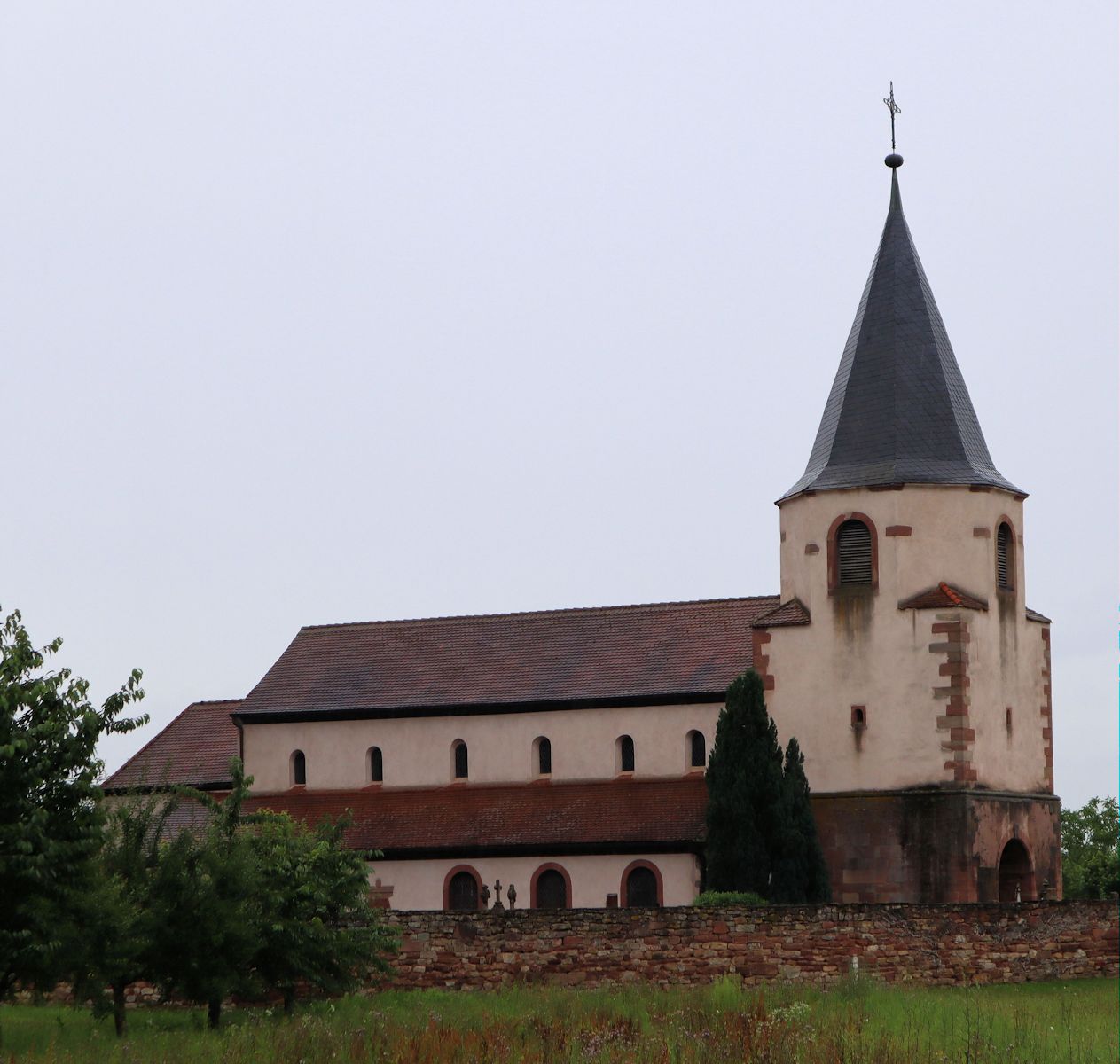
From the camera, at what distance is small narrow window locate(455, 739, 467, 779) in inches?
2026

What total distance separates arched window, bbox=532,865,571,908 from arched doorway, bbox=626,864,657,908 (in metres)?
1.59

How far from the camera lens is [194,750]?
55000 millimetres

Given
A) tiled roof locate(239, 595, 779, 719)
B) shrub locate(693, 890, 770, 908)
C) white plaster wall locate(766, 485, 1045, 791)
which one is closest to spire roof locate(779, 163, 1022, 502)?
white plaster wall locate(766, 485, 1045, 791)

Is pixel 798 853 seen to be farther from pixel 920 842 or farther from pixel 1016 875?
pixel 1016 875

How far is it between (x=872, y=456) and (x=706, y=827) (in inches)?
361

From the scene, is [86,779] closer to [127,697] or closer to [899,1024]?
[127,697]

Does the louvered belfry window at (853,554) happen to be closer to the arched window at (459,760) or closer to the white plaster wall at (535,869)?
the white plaster wall at (535,869)

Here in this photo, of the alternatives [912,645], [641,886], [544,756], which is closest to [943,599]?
[912,645]

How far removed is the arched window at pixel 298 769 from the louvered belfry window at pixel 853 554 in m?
15.2

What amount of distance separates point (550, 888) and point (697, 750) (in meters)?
4.74

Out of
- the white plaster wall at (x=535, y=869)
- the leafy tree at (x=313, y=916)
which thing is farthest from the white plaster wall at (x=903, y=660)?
the leafy tree at (x=313, y=916)

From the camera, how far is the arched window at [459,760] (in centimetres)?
5147

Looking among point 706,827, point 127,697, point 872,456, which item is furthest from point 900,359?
point 127,697

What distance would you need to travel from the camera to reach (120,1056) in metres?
25.5
